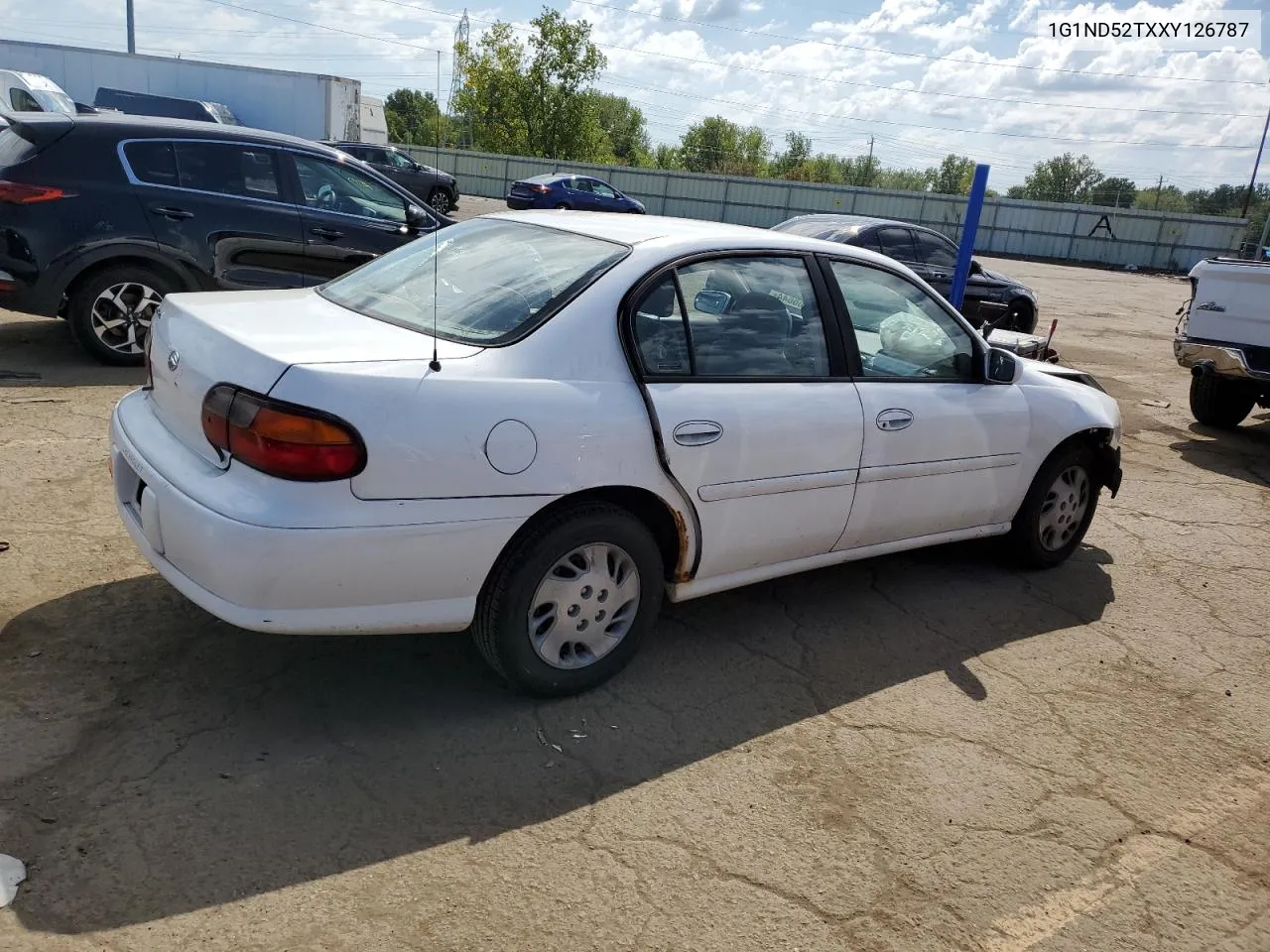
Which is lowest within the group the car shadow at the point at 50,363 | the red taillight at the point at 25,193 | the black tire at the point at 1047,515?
the car shadow at the point at 50,363

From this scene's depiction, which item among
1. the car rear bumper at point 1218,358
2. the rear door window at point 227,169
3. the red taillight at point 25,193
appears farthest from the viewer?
the car rear bumper at point 1218,358

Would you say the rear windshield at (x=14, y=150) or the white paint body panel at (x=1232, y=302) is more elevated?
the rear windshield at (x=14, y=150)

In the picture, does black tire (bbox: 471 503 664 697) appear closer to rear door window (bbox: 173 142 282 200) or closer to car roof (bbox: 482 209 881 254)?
car roof (bbox: 482 209 881 254)

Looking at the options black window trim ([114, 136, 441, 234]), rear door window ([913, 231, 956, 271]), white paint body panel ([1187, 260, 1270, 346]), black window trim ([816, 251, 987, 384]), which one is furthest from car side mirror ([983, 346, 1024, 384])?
rear door window ([913, 231, 956, 271])

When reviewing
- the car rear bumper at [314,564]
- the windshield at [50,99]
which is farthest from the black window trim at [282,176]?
the windshield at [50,99]

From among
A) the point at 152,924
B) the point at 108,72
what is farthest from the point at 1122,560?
the point at 108,72

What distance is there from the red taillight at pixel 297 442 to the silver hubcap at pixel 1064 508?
344 centimetres

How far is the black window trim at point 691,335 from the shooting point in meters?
3.25

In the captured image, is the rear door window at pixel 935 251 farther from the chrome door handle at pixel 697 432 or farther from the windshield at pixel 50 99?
the windshield at pixel 50 99

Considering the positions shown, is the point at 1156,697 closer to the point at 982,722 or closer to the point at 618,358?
the point at 982,722

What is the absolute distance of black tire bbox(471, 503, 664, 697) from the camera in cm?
304

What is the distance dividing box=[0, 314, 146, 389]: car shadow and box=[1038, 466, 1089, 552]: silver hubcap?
5.59 m

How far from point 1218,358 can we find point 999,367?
15.3 feet

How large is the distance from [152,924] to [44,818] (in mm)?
534
